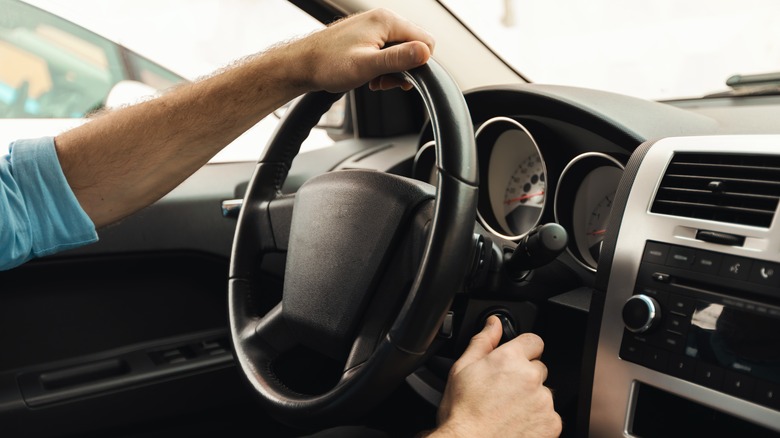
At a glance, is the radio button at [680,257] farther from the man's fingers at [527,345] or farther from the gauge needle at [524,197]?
the gauge needle at [524,197]

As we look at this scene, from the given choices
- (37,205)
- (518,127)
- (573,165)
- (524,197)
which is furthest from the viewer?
(524,197)

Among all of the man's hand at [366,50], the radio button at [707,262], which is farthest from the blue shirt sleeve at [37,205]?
the radio button at [707,262]

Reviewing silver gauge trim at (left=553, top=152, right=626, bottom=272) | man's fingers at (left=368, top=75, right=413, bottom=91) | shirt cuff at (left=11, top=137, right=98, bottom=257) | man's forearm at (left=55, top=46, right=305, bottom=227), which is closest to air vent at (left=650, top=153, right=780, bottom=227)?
silver gauge trim at (left=553, top=152, right=626, bottom=272)

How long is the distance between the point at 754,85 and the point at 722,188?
574 millimetres

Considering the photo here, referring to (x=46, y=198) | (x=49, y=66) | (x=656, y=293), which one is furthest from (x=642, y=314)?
(x=49, y=66)

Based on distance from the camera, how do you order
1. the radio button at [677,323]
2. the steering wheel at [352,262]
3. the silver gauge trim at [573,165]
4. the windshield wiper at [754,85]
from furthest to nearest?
the windshield wiper at [754,85] → the silver gauge trim at [573,165] → the radio button at [677,323] → the steering wheel at [352,262]

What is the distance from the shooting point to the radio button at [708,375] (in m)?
0.93

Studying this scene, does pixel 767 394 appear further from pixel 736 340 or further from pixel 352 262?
pixel 352 262

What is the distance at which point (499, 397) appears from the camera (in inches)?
37.4

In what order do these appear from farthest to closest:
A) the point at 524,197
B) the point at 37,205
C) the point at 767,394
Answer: the point at 524,197 < the point at 37,205 < the point at 767,394

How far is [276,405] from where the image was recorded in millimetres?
1005

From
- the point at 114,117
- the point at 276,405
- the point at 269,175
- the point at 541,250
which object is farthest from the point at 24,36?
the point at 541,250

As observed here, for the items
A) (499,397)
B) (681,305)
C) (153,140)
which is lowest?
(499,397)

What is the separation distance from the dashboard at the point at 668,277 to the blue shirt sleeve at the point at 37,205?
0.70 meters
